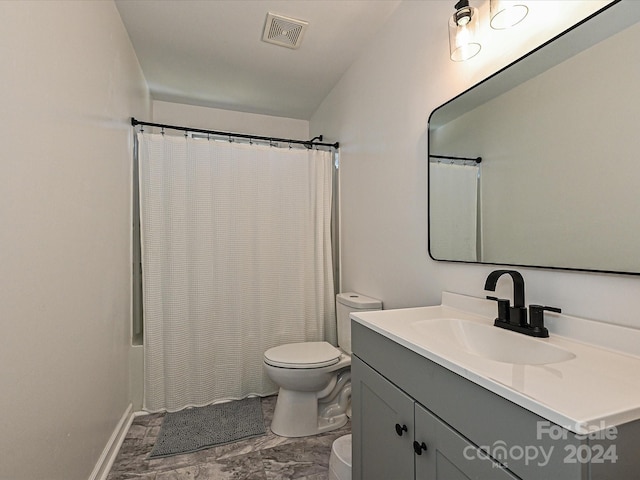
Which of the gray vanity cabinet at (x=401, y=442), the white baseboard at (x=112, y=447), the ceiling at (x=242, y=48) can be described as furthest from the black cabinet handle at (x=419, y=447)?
the ceiling at (x=242, y=48)

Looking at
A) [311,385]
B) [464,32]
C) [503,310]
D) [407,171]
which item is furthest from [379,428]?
[464,32]

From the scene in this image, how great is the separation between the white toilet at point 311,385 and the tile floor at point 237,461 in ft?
0.22

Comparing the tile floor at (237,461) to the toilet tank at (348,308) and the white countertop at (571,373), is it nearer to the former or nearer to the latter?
the toilet tank at (348,308)

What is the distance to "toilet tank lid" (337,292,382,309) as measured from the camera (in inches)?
74.1

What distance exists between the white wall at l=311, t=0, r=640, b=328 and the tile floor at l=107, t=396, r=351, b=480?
90cm

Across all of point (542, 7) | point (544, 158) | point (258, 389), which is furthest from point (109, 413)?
point (542, 7)

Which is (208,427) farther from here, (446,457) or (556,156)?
(556,156)

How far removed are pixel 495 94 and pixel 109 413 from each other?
226cm

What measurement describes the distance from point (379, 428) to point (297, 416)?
37.1 inches

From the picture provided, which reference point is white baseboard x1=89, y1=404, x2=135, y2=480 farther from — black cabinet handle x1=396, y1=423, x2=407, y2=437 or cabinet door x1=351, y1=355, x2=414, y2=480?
black cabinet handle x1=396, y1=423, x2=407, y2=437

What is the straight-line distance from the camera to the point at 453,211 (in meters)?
1.36

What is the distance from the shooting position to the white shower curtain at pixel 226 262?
2.07 metres

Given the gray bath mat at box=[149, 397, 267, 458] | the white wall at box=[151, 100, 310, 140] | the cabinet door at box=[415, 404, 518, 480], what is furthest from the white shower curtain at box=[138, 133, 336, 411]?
the cabinet door at box=[415, 404, 518, 480]

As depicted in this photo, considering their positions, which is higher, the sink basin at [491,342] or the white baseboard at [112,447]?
the sink basin at [491,342]
